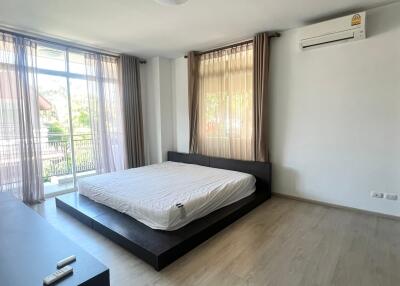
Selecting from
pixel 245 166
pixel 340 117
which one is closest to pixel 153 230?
pixel 245 166

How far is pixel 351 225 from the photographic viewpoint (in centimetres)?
275

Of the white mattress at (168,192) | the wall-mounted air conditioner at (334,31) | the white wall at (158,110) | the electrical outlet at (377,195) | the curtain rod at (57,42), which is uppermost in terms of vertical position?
the curtain rod at (57,42)

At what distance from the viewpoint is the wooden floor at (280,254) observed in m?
1.88

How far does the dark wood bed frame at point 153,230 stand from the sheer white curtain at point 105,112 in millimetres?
1151

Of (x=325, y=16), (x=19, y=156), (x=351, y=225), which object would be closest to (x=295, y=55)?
(x=325, y=16)

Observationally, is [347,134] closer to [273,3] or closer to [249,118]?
[249,118]

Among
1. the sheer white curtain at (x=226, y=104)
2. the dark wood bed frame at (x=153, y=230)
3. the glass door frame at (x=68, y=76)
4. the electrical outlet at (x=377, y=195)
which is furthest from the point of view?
the sheer white curtain at (x=226, y=104)

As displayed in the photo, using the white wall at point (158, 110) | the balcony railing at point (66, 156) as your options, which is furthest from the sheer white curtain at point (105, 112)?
the white wall at point (158, 110)

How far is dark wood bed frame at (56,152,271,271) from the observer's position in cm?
208

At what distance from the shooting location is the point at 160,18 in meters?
3.01

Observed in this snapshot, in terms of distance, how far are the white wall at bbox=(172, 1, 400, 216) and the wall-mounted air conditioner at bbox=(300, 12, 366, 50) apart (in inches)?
6.2

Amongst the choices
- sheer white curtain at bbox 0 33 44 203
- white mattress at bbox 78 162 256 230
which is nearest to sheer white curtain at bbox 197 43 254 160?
white mattress at bbox 78 162 256 230

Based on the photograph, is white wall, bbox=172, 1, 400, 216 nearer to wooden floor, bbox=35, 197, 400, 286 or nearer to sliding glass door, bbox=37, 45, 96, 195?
wooden floor, bbox=35, 197, 400, 286

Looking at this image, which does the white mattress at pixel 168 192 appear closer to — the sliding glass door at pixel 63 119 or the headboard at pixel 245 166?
the headboard at pixel 245 166
